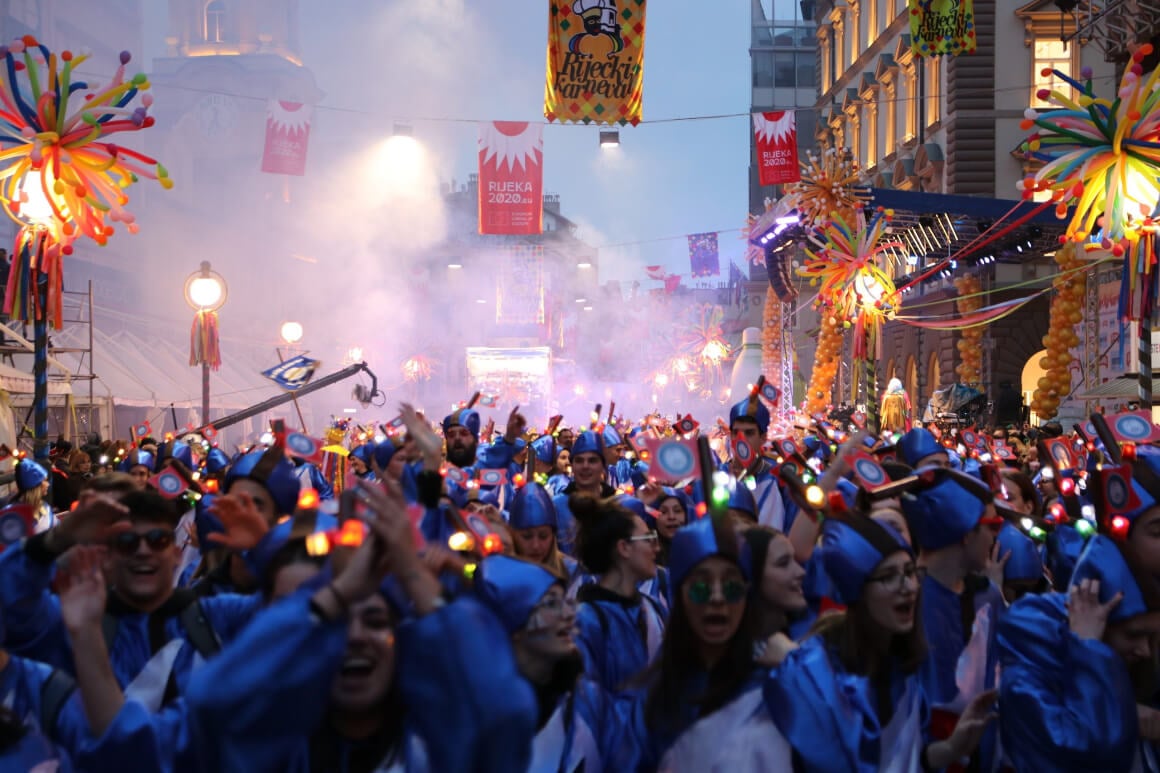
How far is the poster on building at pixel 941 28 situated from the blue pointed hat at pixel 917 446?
1898 centimetres

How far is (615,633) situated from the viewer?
4574 mm

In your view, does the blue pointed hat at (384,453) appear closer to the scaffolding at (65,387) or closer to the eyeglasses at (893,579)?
the eyeglasses at (893,579)

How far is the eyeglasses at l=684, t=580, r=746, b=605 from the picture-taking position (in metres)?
3.54

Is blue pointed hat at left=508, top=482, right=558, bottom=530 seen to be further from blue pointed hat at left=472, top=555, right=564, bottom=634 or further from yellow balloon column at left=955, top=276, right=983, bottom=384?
yellow balloon column at left=955, top=276, right=983, bottom=384

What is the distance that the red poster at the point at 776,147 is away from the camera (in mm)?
23172

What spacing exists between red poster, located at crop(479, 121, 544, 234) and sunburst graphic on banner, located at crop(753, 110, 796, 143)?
4339 millimetres

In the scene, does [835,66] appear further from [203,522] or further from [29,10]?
[203,522]

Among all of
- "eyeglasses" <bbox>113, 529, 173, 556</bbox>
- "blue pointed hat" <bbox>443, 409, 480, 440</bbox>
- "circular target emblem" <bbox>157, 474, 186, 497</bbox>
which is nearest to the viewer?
"eyeglasses" <bbox>113, 529, 173, 556</bbox>

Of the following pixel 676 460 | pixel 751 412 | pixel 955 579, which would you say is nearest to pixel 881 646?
pixel 955 579

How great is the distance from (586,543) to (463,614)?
2599 millimetres

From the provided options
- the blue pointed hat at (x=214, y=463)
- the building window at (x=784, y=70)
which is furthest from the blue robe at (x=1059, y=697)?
the building window at (x=784, y=70)

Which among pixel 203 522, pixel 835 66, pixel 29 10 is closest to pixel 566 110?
pixel 203 522

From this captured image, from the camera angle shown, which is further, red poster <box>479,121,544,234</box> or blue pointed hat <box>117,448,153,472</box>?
red poster <box>479,121,544,234</box>

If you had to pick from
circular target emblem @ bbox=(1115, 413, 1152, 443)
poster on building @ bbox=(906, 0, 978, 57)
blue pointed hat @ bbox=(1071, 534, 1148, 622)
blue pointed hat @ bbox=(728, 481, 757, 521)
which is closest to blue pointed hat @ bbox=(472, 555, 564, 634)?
blue pointed hat @ bbox=(1071, 534, 1148, 622)
